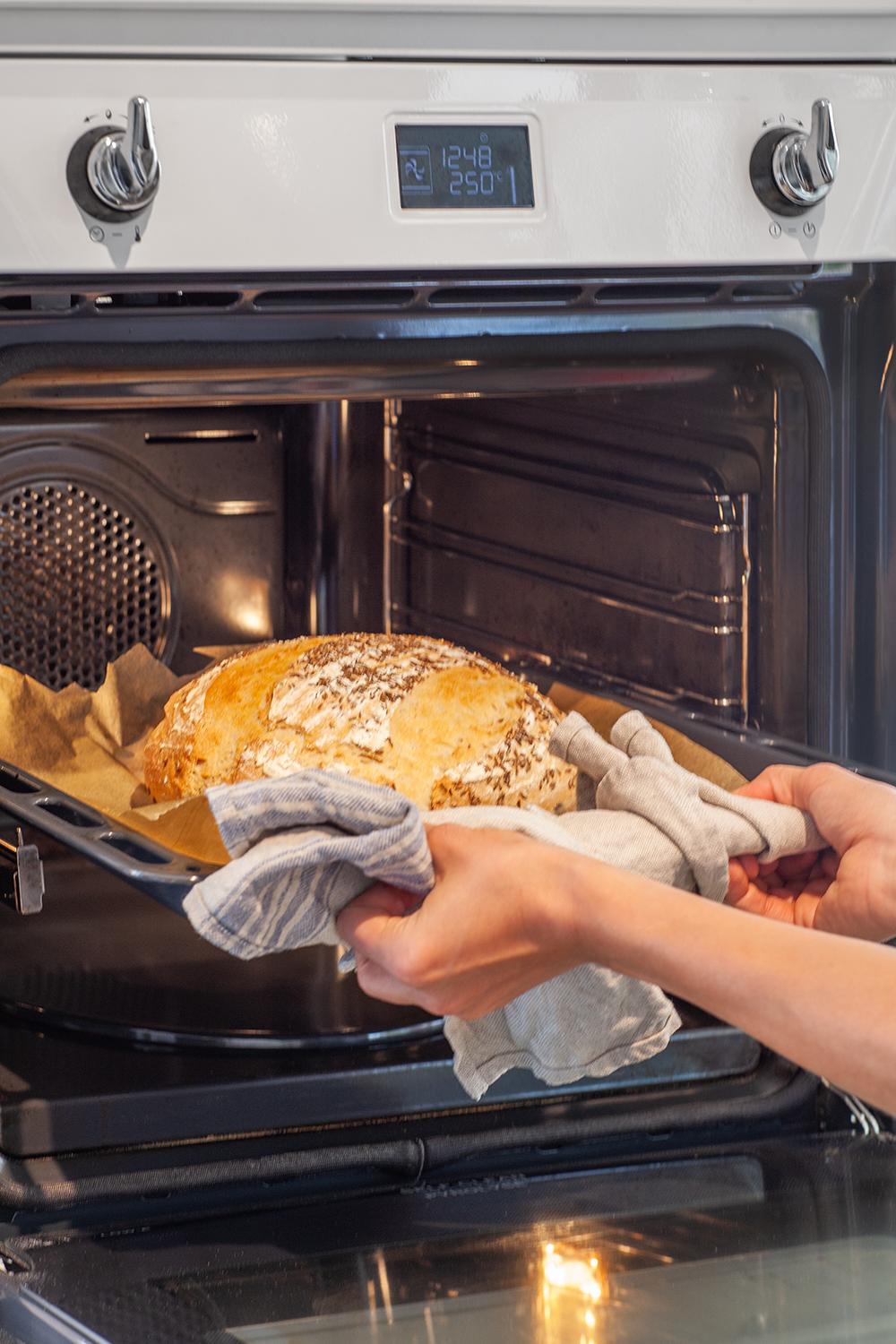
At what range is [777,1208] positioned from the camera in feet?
3.79

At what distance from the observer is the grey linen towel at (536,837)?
91 cm

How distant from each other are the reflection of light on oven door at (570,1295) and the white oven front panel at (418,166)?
0.73 meters

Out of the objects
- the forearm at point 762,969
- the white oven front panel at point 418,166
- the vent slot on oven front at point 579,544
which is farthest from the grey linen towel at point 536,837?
the white oven front panel at point 418,166

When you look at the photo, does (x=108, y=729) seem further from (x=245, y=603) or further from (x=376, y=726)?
(x=376, y=726)

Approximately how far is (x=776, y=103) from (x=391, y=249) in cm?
35

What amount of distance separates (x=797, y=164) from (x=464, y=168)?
10.6 inches

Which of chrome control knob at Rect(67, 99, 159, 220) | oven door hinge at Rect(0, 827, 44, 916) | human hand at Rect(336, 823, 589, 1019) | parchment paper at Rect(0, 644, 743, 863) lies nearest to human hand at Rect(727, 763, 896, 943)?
parchment paper at Rect(0, 644, 743, 863)

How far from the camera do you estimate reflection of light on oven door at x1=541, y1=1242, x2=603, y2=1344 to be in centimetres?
98

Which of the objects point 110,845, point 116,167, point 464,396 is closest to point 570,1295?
point 110,845

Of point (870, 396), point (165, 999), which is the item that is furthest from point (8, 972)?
point (870, 396)

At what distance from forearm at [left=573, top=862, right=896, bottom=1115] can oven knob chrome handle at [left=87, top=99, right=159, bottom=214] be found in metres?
0.56

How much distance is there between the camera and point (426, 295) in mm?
1185

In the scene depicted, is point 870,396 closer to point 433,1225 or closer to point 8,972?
point 433,1225

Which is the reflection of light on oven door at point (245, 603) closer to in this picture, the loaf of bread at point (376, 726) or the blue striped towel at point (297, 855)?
the loaf of bread at point (376, 726)
